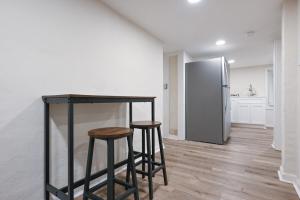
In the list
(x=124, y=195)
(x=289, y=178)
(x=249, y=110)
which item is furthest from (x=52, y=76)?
(x=249, y=110)

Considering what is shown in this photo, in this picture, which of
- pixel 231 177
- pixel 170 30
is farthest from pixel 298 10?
pixel 231 177

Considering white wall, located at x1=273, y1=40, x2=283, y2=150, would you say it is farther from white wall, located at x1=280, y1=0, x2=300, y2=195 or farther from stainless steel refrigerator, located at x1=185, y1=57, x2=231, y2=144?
white wall, located at x1=280, y1=0, x2=300, y2=195

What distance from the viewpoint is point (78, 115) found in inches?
65.6

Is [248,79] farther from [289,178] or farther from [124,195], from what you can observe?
[124,195]

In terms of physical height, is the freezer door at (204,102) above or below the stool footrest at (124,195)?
above

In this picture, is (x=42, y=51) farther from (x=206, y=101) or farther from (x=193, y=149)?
(x=206, y=101)

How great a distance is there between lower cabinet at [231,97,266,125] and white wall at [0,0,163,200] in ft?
17.1

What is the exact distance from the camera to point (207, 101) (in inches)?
139

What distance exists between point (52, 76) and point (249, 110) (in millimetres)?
6255

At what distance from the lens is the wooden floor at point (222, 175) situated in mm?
1635

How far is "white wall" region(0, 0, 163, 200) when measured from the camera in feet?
3.93

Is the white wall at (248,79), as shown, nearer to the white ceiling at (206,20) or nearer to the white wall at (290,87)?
the white ceiling at (206,20)

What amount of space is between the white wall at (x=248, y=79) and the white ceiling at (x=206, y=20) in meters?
2.71

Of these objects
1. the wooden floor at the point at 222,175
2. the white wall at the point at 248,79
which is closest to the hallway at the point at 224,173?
the wooden floor at the point at 222,175
